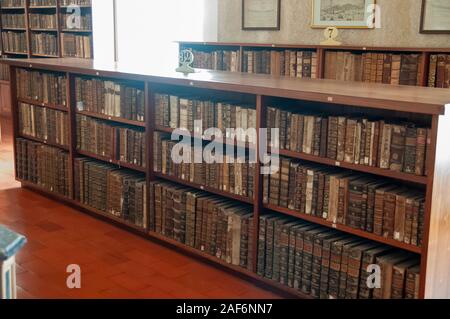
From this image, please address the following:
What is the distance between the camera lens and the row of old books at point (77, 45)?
7383 mm

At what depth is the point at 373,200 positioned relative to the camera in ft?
8.76

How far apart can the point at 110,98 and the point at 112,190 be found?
2.19 ft

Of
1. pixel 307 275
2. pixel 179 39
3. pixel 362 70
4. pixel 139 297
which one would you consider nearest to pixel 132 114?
pixel 139 297

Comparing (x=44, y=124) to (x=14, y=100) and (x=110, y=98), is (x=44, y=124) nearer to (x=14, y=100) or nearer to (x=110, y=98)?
(x=14, y=100)

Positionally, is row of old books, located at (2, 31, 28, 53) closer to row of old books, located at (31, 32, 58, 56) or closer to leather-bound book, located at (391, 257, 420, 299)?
row of old books, located at (31, 32, 58, 56)

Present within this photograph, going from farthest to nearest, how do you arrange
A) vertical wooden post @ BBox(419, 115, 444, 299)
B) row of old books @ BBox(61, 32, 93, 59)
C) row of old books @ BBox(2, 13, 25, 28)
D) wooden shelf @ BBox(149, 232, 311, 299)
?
row of old books @ BBox(2, 13, 25, 28)
row of old books @ BBox(61, 32, 93, 59)
wooden shelf @ BBox(149, 232, 311, 299)
vertical wooden post @ BBox(419, 115, 444, 299)

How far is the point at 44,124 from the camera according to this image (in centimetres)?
475

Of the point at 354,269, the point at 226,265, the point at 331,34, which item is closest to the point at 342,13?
the point at 331,34

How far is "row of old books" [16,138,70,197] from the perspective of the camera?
4.60 metres

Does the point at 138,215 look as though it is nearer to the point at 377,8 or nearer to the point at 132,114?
the point at 132,114

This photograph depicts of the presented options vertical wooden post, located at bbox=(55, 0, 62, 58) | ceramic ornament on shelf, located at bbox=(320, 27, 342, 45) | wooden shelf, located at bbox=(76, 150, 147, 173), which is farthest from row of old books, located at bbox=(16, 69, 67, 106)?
vertical wooden post, located at bbox=(55, 0, 62, 58)

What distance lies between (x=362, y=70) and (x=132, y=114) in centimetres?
236

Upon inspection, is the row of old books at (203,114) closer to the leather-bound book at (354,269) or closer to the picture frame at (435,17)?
the leather-bound book at (354,269)

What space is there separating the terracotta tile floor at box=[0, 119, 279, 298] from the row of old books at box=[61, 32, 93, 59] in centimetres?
344
